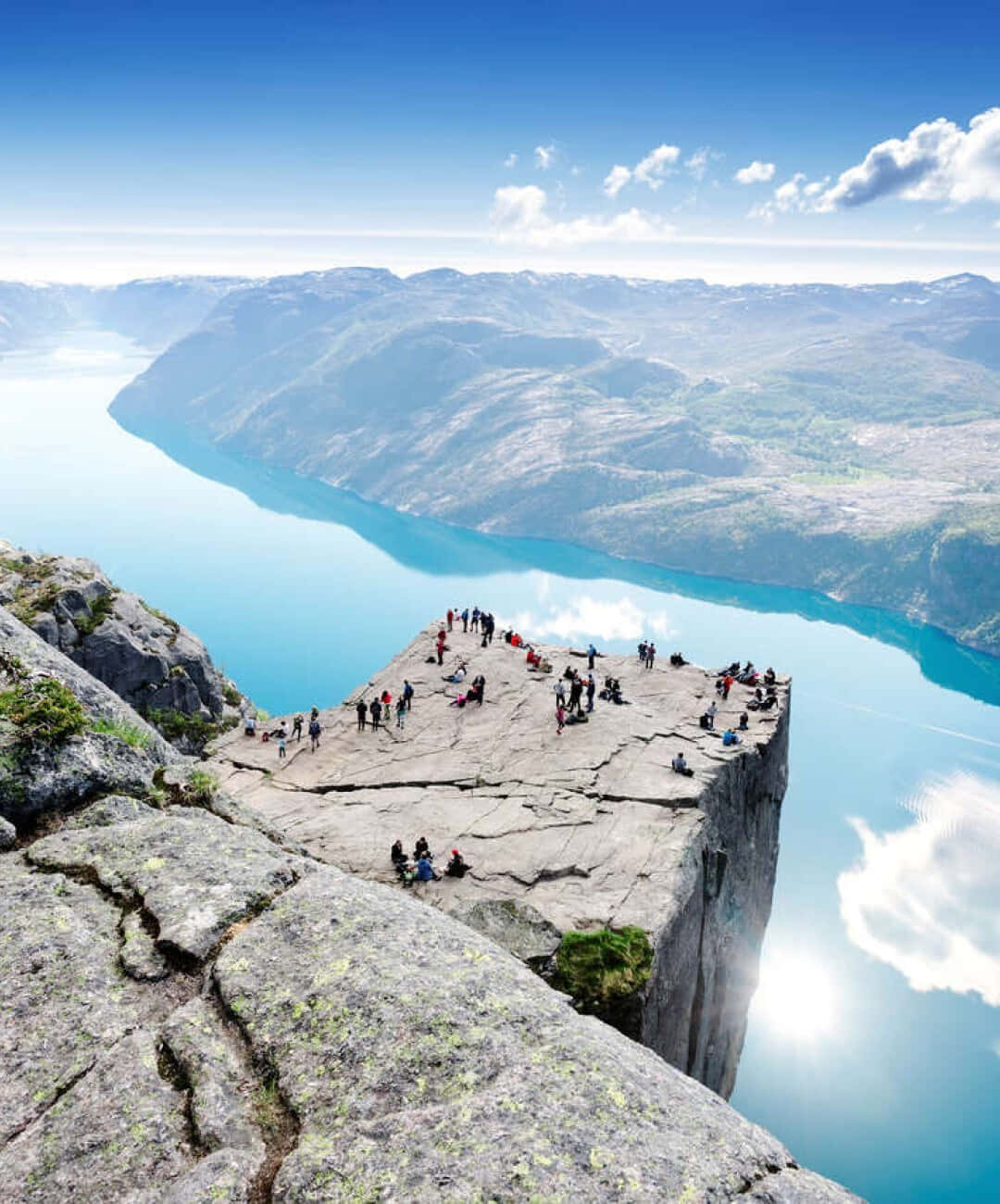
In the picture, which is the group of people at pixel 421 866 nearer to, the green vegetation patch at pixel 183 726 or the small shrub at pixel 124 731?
the small shrub at pixel 124 731

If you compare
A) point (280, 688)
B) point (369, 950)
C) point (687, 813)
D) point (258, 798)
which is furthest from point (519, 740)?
point (280, 688)

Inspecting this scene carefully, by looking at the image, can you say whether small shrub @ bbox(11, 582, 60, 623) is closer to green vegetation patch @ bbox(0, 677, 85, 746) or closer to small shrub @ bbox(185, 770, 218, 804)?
green vegetation patch @ bbox(0, 677, 85, 746)

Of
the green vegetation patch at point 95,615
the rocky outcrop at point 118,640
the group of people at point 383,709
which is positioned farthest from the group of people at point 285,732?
the green vegetation patch at point 95,615

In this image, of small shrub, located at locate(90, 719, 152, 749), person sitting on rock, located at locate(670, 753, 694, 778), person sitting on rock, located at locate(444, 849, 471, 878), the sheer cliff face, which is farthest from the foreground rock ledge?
small shrub, located at locate(90, 719, 152, 749)

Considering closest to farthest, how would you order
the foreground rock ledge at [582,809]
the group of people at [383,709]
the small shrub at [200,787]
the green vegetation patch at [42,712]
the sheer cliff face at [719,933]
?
the green vegetation patch at [42,712], the small shrub at [200,787], the sheer cliff face at [719,933], the foreground rock ledge at [582,809], the group of people at [383,709]

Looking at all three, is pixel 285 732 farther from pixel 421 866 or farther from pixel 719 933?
pixel 719 933
